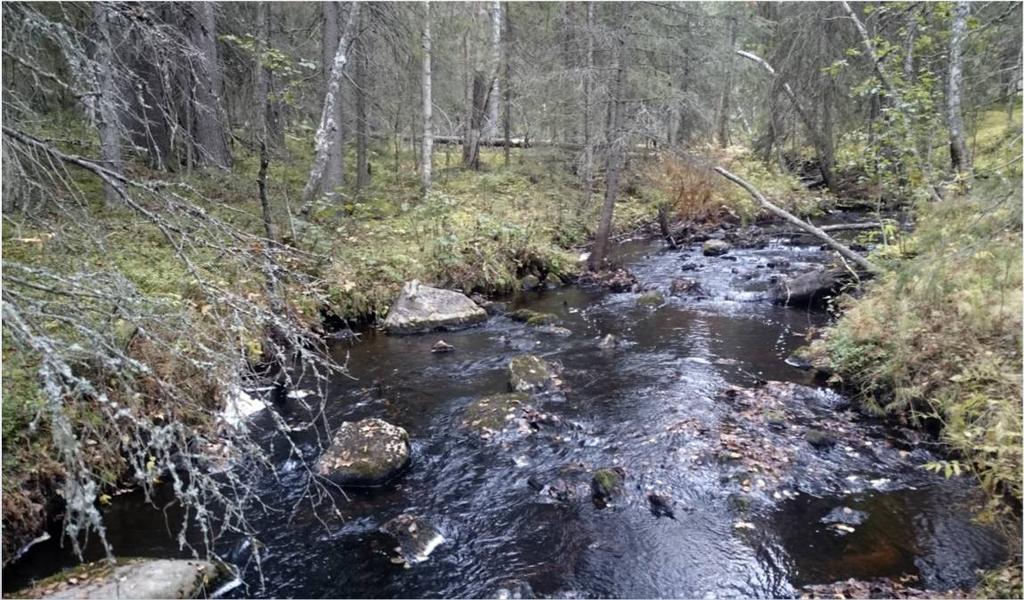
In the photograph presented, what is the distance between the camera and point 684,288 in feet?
44.1

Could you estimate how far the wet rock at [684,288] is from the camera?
13.3m

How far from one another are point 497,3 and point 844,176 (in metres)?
14.9

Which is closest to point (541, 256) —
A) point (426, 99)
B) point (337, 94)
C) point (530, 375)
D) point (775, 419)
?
point (426, 99)

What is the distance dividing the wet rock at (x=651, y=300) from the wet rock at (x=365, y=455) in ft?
23.6

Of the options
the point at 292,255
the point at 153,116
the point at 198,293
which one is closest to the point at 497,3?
the point at 153,116

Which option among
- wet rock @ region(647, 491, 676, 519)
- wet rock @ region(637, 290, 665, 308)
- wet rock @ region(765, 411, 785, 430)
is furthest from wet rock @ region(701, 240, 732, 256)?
wet rock @ region(647, 491, 676, 519)

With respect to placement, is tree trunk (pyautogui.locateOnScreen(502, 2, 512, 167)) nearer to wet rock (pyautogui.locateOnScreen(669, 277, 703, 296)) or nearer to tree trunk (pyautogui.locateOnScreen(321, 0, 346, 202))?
tree trunk (pyautogui.locateOnScreen(321, 0, 346, 202))

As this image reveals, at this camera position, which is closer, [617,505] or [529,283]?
[617,505]

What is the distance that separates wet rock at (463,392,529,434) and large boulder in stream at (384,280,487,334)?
3496 millimetres

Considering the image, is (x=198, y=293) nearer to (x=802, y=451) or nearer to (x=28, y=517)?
(x=28, y=517)

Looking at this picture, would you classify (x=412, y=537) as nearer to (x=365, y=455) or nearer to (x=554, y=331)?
(x=365, y=455)

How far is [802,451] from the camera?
6582 millimetres

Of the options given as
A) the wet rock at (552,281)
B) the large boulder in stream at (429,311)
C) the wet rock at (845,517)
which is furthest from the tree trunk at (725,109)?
the wet rock at (845,517)

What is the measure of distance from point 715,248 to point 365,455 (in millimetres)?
13289
